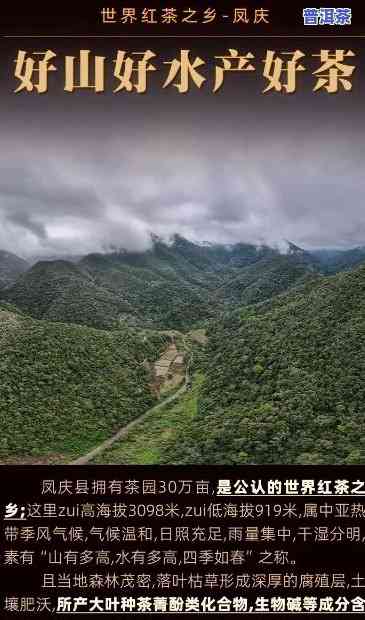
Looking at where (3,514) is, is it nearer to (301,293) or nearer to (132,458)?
(132,458)

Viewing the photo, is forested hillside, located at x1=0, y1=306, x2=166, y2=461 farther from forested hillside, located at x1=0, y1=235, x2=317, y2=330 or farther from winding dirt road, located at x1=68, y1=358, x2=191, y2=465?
forested hillside, located at x1=0, y1=235, x2=317, y2=330

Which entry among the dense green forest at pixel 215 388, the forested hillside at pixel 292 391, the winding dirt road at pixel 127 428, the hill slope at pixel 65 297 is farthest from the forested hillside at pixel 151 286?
the forested hillside at pixel 292 391

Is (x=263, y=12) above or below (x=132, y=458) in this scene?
above

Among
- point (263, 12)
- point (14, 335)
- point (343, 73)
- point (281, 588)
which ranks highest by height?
point (263, 12)

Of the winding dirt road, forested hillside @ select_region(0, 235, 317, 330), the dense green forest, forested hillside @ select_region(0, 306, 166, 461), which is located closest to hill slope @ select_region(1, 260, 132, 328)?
forested hillside @ select_region(0, 235, 317, 330)

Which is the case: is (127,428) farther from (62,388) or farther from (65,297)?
(65,297)

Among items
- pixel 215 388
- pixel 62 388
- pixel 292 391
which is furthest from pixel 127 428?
pixel 292 391

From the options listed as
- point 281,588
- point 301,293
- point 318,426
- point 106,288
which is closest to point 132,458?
point 318,426
